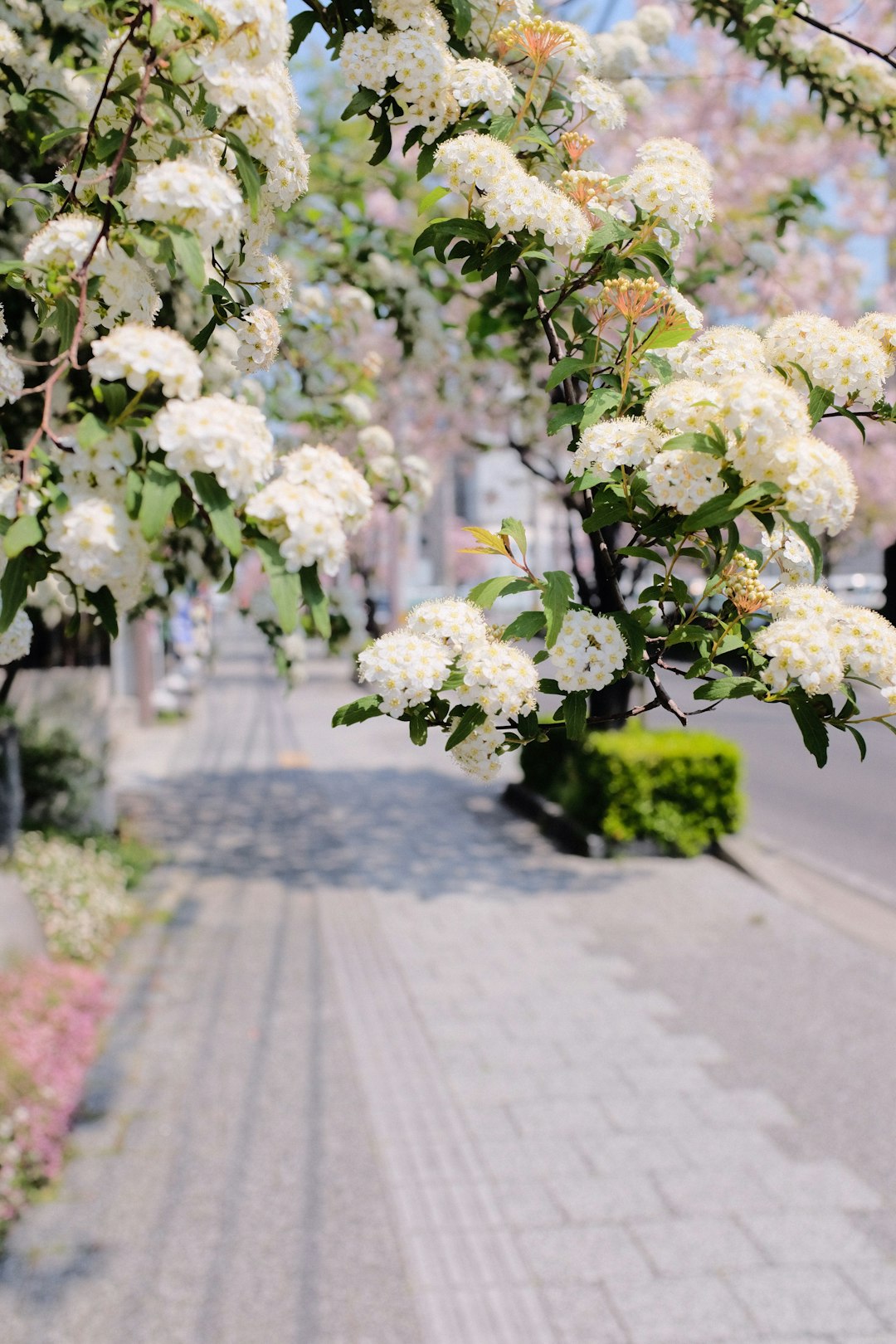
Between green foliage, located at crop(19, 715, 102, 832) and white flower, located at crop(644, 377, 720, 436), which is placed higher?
white flower, located at crop(644, 377, 720, 436)

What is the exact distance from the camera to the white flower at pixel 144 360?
134 cm

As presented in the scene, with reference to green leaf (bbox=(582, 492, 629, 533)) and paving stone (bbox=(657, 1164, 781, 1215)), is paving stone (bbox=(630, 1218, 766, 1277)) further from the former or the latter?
green leaf (bbox=(582, 492, 629, 533))

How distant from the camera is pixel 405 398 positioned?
12883 millimetres

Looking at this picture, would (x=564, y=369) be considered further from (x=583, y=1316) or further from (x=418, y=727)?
(x=583, y=1316)

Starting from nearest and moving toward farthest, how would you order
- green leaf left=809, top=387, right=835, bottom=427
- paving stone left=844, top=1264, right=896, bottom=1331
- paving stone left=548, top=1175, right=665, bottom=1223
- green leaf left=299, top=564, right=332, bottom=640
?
1. green leaf left=299, top=564, right=332, bottom=640
2. green leaf left=809, top=387, right=835, bottom=427
3. paving stone left=844, top=1264, right=896, bottom=1331
4. paving stone left=548, top=1175, right=665, bottom=1223

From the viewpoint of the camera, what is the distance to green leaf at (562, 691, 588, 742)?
179 centimetres

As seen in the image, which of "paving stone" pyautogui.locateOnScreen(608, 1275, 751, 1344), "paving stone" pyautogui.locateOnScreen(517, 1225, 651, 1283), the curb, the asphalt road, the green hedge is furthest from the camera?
the green hedge

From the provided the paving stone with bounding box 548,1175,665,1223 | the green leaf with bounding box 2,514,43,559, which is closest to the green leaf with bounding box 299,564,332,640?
the green leaf with bounding box 2,514,43,559

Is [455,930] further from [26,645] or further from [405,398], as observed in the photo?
[405,398]

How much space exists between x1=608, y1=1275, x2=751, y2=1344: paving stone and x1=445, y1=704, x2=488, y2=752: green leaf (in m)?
2.72

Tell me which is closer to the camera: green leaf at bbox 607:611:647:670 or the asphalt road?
green leaf at bbox 607:611:647:670

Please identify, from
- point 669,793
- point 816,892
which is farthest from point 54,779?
point 816,892

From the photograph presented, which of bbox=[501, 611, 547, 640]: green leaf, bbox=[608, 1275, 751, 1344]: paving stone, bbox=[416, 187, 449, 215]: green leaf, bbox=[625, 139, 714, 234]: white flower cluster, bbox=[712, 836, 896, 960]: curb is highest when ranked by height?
bbox=[416, 187, 449, 215]: green leaf

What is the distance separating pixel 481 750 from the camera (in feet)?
6.07
